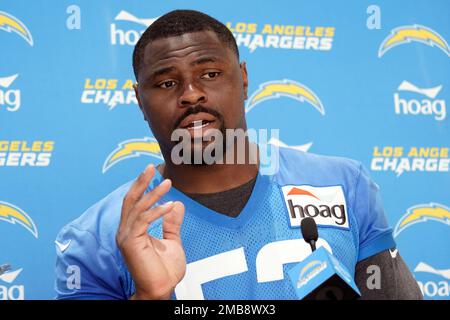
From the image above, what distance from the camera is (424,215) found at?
83.9 inches

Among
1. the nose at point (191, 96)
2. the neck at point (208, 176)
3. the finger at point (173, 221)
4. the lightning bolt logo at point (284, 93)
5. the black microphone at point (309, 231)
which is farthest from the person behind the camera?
the lightning bolt logo at point (284, 93)

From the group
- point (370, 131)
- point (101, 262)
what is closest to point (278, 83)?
point (370, 131)

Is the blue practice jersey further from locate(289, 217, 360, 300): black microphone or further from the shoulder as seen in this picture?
locate(289, 217, 360, 300): black microphone

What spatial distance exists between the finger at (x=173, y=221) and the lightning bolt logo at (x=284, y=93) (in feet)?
3.12

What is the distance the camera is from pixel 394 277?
140cm

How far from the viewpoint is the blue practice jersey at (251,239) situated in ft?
4.45

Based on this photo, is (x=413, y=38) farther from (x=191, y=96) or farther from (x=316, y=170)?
(x=191, y=96)

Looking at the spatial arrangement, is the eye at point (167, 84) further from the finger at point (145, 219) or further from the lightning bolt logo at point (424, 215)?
the lightning bolt logo at point (424, 215)

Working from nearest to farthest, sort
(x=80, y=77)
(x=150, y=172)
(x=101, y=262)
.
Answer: (x=150, y=172)
(x=101, y=262)
(x=80, y=77)

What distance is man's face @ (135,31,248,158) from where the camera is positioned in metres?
1.35

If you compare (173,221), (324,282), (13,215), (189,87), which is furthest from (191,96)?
(13,215)

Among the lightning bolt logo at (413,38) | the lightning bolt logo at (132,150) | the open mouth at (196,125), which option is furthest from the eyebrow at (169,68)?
the lightning bolt logo at (413,38)

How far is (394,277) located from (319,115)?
2.65 feet

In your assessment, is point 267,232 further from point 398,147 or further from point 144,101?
point 398,147
